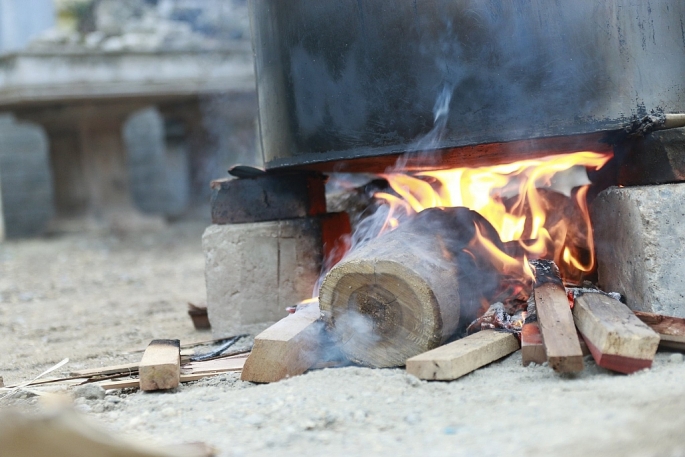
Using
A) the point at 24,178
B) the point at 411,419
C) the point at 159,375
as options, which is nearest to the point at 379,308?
the point at 411,419

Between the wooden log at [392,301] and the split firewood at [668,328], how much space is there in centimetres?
63

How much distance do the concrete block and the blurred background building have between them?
281 inches

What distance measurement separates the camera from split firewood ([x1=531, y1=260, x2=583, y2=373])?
1.95m

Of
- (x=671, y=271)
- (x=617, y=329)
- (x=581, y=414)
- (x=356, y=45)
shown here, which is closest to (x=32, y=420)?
(x=581, y=414)

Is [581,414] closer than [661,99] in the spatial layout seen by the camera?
Yes

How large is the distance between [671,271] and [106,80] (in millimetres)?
8657

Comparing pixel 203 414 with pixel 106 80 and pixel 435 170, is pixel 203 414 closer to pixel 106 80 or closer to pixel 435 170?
pixel 435 170

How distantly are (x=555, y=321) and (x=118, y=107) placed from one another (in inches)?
382

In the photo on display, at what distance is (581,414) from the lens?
1626 mm

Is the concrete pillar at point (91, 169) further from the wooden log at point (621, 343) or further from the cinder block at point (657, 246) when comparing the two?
the wooden log at point (621, 343)

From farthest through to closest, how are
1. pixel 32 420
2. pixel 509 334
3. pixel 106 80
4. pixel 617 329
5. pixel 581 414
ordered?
pixel 106 80 → pixel 509 334 → pixel 617 329 → pixel 581 414 → pixel 32 420

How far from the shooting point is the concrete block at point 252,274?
10.5 ft

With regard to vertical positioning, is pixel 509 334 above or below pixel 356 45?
below

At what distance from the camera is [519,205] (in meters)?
3.13
